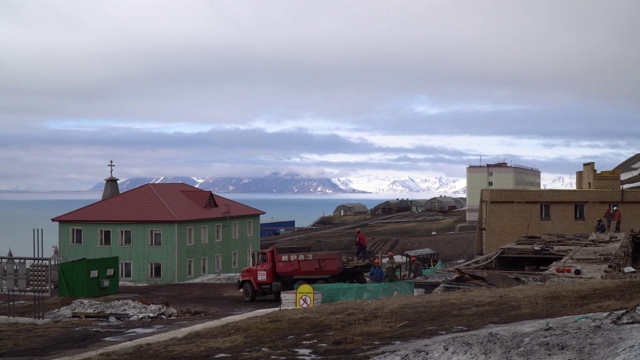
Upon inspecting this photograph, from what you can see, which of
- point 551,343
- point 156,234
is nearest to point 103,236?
point 156,234

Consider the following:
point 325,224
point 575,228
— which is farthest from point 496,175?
point 575,228

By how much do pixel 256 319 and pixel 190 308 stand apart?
1055 cm

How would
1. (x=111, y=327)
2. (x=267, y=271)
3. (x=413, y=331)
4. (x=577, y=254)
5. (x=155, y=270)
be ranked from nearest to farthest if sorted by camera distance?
(x=413, y=331)
(x=111, y=327)
(x=577, y=254)
(x=267, y=271)
(x=155, y=270)

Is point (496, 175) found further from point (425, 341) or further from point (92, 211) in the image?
point (425, 341)

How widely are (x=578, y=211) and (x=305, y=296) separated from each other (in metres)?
30.9

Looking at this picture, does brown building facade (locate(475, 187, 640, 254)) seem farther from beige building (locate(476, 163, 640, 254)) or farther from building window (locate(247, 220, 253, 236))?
building window (locate(247, 220, 253, 236))

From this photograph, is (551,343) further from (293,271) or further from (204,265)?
(204,265)

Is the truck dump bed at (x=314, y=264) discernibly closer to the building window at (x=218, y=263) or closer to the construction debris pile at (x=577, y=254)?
the construction debris pile at (x=577, y=254)

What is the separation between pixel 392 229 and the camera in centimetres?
10638

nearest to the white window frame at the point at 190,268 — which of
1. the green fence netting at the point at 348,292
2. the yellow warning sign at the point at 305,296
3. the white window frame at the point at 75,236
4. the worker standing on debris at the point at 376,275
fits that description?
the white window frame at the point at 75,236

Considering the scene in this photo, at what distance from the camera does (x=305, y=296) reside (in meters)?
29.3

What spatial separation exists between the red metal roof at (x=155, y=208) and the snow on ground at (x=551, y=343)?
44693 millimetres

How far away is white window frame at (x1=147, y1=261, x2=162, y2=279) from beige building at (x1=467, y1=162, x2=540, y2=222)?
6082cm

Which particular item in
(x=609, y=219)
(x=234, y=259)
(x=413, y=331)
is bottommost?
(x=234, y=259)
